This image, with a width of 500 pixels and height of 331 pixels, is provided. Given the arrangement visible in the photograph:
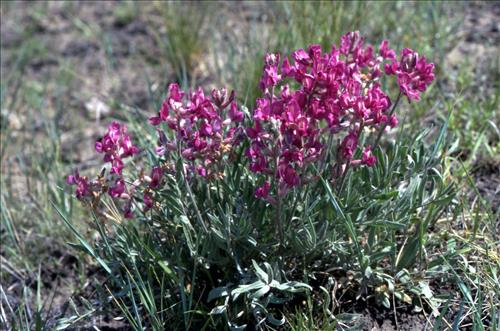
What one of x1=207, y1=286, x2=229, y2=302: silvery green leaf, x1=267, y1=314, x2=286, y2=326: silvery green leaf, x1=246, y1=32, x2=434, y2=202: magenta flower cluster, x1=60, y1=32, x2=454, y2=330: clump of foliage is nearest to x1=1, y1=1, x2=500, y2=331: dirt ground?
x1=60, y1=32, x2=454, y2=330: clump of foliage

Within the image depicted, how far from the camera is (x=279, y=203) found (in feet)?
7.23

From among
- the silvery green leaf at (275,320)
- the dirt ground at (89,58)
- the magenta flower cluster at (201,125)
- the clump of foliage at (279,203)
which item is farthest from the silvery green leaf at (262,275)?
the dirt ground at (89,58)

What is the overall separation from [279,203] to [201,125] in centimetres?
34

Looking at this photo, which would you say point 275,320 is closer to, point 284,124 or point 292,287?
point 292,287

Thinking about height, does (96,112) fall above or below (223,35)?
below

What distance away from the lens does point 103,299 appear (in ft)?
8.19

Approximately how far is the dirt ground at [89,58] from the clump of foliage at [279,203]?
1022mm

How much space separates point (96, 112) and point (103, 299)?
2128 millimetres

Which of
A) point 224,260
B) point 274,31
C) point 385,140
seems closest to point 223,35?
point 274,31

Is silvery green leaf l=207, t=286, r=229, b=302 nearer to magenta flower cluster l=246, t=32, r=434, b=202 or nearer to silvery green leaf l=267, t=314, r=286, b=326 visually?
silvery green leaf l=267, t=314, r=286, b=326

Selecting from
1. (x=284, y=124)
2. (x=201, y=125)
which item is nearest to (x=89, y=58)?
(x=201, y=125)

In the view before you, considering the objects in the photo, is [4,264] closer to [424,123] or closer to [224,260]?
[224,260]

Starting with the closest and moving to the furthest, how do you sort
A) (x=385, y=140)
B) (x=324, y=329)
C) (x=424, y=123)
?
(x=324, y=329), (x=385, y=140), (x=424, y=123)

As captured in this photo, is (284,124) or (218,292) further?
(218,292)
